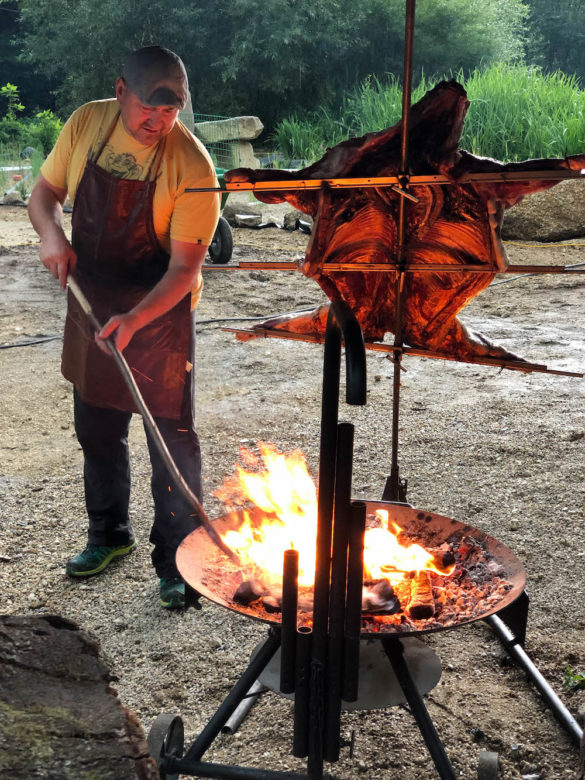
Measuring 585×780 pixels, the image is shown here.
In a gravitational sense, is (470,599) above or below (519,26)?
below

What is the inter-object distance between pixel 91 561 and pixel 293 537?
120 centimetres

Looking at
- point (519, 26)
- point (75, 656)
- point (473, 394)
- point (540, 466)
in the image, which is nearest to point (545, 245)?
point (473, 394)

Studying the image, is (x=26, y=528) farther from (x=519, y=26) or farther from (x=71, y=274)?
(x=519, y=26)

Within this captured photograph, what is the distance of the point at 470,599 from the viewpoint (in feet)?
6.29

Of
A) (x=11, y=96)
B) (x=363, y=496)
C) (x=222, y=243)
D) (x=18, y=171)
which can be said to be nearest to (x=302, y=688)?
(x=363, y=496)

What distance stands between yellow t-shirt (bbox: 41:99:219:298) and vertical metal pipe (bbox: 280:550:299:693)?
4.50 ft

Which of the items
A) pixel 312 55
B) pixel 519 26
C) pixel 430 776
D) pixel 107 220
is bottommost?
pixel 430 776

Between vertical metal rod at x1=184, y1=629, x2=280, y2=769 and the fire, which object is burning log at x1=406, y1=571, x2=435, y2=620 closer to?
the fire

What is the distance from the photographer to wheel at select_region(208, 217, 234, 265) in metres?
7.79

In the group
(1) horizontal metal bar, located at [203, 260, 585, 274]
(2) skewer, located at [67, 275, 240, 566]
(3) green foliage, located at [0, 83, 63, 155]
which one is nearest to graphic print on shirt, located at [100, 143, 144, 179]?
(2) skewer, located at [67, 275, 240, 566]

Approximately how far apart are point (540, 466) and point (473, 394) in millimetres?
1056

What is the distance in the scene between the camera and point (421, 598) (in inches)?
73.8

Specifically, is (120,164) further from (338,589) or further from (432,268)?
(338,589)

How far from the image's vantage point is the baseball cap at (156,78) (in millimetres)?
2375
